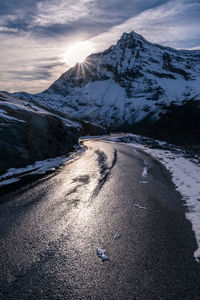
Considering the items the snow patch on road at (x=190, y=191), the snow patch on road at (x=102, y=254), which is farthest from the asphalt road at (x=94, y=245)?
the snow patch on road at (x=190, y=191)

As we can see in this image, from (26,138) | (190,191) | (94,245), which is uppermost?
(26,138)

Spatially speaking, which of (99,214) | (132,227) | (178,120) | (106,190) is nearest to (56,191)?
(106,190)

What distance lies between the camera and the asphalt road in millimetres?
2656

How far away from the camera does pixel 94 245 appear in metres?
3.65

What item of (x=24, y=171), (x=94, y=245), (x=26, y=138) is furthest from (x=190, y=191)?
(x=26, y=138)

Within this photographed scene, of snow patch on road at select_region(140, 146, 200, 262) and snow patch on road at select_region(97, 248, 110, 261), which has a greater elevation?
snow patch on road at select_region(140, 146, 200, 262)

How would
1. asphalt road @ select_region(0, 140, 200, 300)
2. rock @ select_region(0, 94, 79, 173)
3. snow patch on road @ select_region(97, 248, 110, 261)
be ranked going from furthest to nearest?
rock @ select_region(0, 94, 79, 173)
snow patch on road @ select_region(97, 248, 110, 261)
asphalt road @ select_region(0, 140, 200, 300)

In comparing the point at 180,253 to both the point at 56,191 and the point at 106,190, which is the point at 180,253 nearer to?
the point at 106,190

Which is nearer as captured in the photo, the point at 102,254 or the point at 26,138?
the point at 102,254

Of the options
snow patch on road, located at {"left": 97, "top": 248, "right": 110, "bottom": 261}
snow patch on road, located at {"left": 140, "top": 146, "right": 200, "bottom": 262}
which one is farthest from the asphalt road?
snow patch on road, located at {"left": 140, "top": 146, "right": 200, "bottom": 262}

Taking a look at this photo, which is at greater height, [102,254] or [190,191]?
[190,191]

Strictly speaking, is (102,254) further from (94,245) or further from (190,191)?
(190,191)

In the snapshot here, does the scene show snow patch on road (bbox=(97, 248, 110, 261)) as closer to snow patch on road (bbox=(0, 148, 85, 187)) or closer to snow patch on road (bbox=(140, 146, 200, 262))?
snow patch on road (bbox=(140, 146, 200, 262))

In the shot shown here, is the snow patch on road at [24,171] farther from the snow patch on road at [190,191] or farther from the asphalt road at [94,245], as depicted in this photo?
the snow patch on road at [190,191]
